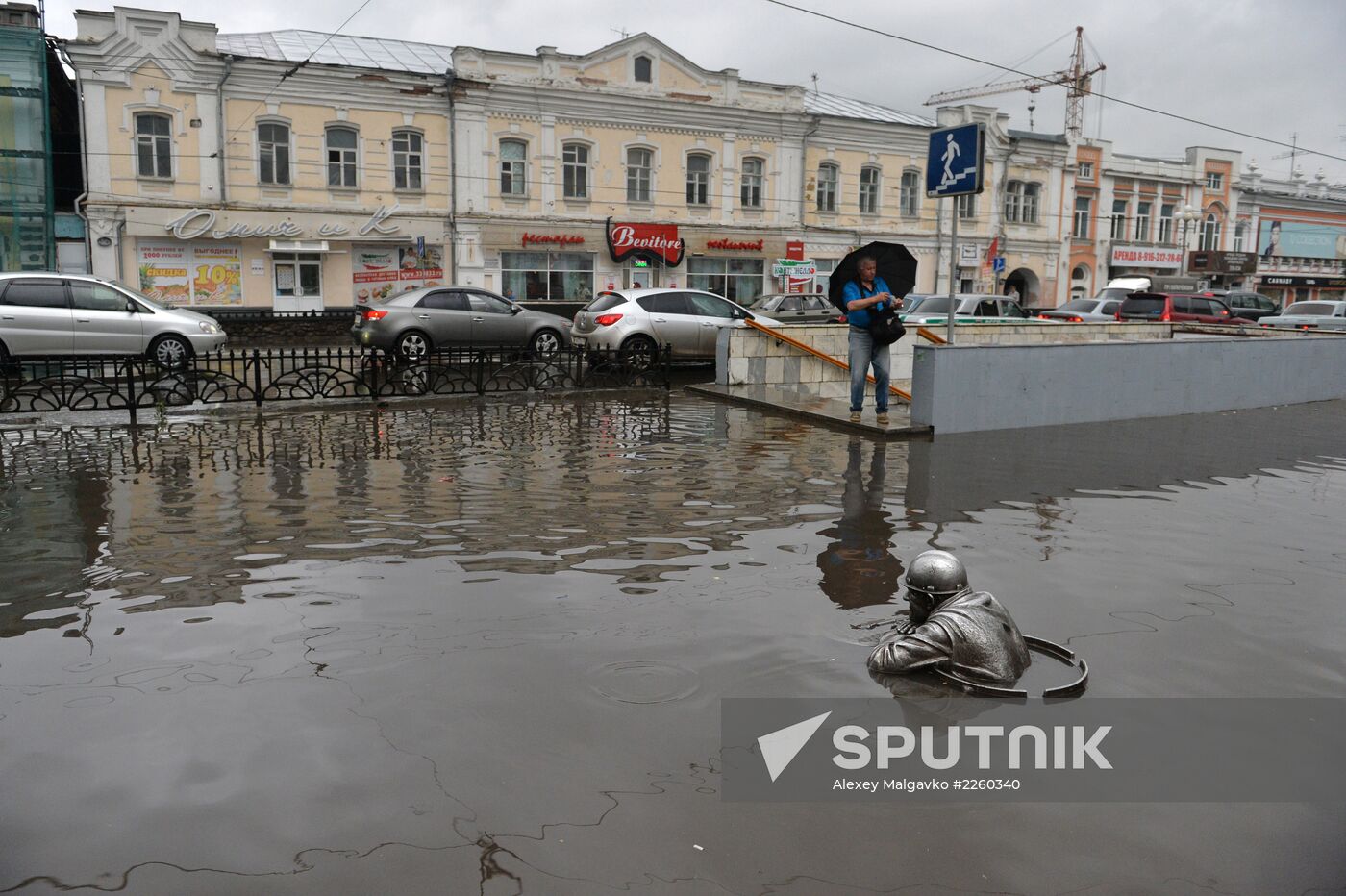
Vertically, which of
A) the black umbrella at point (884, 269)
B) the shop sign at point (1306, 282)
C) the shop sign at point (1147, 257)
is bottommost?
the black umbrella at point (884, 269)

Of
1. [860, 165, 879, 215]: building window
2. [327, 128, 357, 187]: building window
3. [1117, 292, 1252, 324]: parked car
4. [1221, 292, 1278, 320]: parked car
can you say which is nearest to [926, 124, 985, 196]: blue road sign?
[1117, 292, 1252, 324]: parked car

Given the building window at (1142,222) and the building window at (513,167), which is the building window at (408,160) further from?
the building window at (1142,222)

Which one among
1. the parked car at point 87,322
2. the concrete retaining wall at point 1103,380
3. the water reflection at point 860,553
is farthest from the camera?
the parked car at point 87,322

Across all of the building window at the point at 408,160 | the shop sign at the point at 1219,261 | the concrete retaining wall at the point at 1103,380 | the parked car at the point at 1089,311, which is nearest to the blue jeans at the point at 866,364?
the concrete retaining wall at the point at 1103,380

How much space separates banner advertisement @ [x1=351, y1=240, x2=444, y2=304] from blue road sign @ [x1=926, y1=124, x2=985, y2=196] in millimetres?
21530

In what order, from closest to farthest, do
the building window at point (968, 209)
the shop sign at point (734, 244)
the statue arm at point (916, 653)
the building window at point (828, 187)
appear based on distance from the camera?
1. the statue arm at point (916, 653)
2. the shop sign at point (734, 244)
3. the building window at point (828, 187)
4. the building window at point (968, 209)

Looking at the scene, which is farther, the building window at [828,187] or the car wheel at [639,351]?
the building window at [828,187]

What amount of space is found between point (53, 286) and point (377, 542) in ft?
39.1

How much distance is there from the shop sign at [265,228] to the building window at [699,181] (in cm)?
971

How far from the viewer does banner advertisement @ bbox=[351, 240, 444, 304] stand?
3008cm

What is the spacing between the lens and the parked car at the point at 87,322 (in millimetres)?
14891

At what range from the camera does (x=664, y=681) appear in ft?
13.8

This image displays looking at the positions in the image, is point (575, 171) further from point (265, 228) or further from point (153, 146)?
point (153, 146)

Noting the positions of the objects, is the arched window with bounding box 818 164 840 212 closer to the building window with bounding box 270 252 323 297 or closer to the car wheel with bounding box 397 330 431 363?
the building window with bounding box 270 252 323 297
